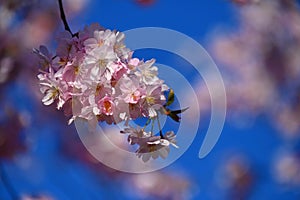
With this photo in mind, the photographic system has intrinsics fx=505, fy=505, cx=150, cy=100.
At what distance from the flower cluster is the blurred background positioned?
655 millimetres

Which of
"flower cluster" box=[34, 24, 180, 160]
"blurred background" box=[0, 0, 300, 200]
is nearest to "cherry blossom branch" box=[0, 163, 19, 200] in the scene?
"blurred background" box=[0, 0, 300, 200]

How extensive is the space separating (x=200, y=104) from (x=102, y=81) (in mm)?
1020

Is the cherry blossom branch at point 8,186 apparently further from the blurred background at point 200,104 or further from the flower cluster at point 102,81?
the flower cluster at point 102,81

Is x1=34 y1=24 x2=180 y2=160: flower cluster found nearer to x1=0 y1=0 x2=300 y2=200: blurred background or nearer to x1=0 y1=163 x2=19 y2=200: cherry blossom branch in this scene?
x1=0 y1=0 x2=300 y2=200: blurred background

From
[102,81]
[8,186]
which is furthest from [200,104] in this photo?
[102,81]

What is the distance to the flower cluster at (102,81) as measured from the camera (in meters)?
0.79

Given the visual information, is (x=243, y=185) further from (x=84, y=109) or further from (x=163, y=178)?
(x=84, y=109)

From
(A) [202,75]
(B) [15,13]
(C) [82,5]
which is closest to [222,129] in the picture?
(A) [202,75]

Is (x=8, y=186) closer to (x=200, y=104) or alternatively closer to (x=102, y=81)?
(x=200, y=104)

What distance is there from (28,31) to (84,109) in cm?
89

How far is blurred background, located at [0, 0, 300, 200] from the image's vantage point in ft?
5.13

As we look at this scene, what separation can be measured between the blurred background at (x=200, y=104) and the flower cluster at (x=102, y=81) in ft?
2.15

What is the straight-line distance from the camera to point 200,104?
178 cm

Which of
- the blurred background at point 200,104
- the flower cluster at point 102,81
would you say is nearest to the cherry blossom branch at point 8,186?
the blurred background at point 200,104
